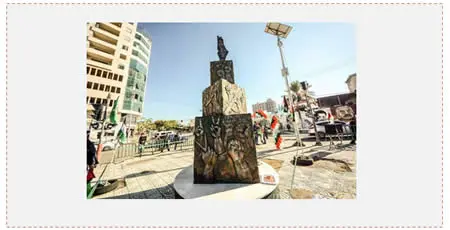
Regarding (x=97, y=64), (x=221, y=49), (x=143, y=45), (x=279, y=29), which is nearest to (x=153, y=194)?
(x=221, y=49)

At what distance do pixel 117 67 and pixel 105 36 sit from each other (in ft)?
18.2

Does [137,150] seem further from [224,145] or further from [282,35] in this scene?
[282,35]

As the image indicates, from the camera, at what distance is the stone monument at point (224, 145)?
340 cm

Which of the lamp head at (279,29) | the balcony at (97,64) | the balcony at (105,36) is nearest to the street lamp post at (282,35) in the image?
the lamp head at (279,29)

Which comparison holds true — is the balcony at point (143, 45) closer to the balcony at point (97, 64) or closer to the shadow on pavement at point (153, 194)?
the balcony at point (97, 64)

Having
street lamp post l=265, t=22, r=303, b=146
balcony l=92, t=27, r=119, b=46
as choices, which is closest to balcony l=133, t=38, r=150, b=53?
balcony l=92, t=27, r=119, b=46

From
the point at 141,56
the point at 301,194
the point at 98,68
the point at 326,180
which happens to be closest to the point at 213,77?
the point at 301,194

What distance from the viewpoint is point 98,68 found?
23062 millimetres

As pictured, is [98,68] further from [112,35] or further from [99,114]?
[99,114]

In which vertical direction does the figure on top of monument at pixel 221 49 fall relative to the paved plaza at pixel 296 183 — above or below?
above

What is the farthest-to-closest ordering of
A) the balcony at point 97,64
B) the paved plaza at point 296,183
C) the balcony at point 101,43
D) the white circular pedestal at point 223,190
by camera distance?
the balcony at point 101,43, the balcony at point 97,64, the paved plaza at point 296,183, the white circular pedestal at point 223,190

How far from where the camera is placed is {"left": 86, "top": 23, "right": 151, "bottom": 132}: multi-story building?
22891mm

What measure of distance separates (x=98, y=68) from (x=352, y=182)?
31.7m

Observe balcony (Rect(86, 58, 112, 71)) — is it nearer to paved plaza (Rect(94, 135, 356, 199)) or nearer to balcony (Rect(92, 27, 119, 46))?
balcony (Rect(92, 27, 119, 46))
